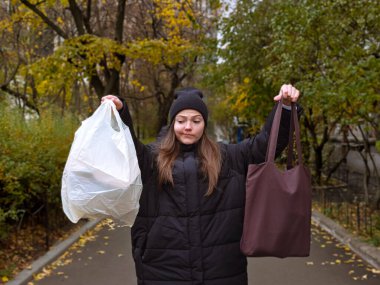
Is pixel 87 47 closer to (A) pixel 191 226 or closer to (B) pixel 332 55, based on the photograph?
(B) pixel 332 55

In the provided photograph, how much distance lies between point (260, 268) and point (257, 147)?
416 centimetres

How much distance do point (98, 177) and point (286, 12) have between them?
776 centimetres

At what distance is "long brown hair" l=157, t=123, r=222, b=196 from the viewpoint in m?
2.60

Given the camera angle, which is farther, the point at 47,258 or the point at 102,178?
the point at 47,258

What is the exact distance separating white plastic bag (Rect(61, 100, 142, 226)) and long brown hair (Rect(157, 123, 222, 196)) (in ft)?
0.54

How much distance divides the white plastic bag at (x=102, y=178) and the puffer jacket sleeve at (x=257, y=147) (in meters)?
0.57

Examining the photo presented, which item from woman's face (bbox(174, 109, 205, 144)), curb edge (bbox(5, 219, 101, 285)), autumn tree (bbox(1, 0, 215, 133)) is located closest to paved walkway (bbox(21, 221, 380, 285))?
curb edge (bbox(5, 219, 101, 285))

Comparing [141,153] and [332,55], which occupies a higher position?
[332,55]

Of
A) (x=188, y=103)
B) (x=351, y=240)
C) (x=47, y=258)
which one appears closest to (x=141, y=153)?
(x=188, y=103)

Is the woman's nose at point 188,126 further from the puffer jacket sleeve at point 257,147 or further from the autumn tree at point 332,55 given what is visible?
the autumn tree at point 332,55

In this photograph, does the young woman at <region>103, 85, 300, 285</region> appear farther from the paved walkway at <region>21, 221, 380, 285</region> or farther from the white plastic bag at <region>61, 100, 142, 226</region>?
the paved walkway at <region>21, 221, 380, 285</region>

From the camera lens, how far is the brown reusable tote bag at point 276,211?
2.42 m

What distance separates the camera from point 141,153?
271 cm

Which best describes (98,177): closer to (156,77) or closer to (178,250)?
(178,250)
